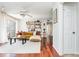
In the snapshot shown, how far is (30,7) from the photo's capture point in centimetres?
409

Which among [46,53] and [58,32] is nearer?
[46,53]

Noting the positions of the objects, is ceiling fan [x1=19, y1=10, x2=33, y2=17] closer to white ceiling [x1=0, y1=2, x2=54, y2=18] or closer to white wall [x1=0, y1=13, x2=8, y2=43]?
white ceiling [x1=0, y1=2, x2=54, y2=18]

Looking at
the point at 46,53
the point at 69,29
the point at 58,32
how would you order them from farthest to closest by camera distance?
the point at 58,32 < the point at 69,29 < the point at 46,53

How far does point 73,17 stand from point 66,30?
1.42 feet

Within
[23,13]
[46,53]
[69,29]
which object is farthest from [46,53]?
[23,13]

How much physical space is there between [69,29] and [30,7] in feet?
4.52

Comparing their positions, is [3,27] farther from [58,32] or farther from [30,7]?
[58,32]

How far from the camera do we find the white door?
4.55 m

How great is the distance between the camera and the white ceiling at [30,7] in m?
3.93

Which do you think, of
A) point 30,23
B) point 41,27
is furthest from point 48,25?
point 30,23

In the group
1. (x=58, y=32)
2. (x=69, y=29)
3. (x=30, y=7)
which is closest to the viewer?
(x=30, y=7)

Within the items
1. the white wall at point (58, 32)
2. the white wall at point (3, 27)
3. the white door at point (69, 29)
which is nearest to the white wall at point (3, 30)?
the white wall at point (3, 27)

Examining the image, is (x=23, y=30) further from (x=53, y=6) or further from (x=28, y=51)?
(x=53, y=6)

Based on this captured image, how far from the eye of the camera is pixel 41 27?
4.13m
